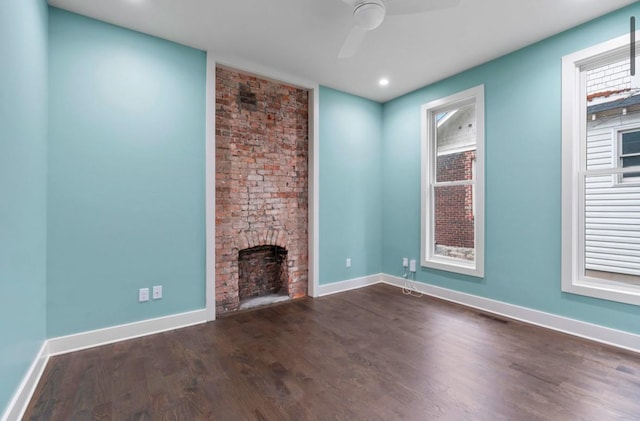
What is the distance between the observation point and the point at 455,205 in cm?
385

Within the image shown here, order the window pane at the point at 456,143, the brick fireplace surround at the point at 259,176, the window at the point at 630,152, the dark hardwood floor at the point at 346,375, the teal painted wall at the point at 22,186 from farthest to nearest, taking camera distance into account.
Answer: the window pane at the point at 456,143, the brick fireplace surround at the point at 259,176, the window at the point at 630,152, the dark hardwood floor at the point at 346,375, the teal painted wall at the point at 22,186

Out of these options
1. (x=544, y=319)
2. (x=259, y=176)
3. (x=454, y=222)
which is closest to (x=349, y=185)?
(x=259, y=176)

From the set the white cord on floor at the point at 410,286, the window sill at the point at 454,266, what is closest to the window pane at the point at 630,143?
the window sill at the point at 454,266

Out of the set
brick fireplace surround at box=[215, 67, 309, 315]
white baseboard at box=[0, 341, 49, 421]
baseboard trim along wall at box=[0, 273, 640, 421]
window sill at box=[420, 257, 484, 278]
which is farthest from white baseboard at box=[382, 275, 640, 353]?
white baseboard at box=[0, 341, 49, 421]

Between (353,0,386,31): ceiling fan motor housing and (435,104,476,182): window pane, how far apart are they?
2.20 m

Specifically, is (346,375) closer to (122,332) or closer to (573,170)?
(122,332)

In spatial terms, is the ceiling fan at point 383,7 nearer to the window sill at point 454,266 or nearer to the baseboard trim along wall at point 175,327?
the window sill at point 454,266

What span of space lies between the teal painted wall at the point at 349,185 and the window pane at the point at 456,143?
0.96 metres

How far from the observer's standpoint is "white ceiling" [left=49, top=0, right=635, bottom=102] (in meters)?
2.36

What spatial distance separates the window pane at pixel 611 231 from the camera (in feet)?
8.18

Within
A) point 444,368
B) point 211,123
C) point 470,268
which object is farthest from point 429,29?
point 444,368

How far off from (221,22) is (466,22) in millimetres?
2177

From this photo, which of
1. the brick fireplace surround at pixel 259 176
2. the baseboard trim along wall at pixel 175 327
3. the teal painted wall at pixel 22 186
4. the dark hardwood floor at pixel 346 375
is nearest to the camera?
the teal painted wall at pixel 22 186

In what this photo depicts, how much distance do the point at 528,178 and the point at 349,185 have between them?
216 cm
